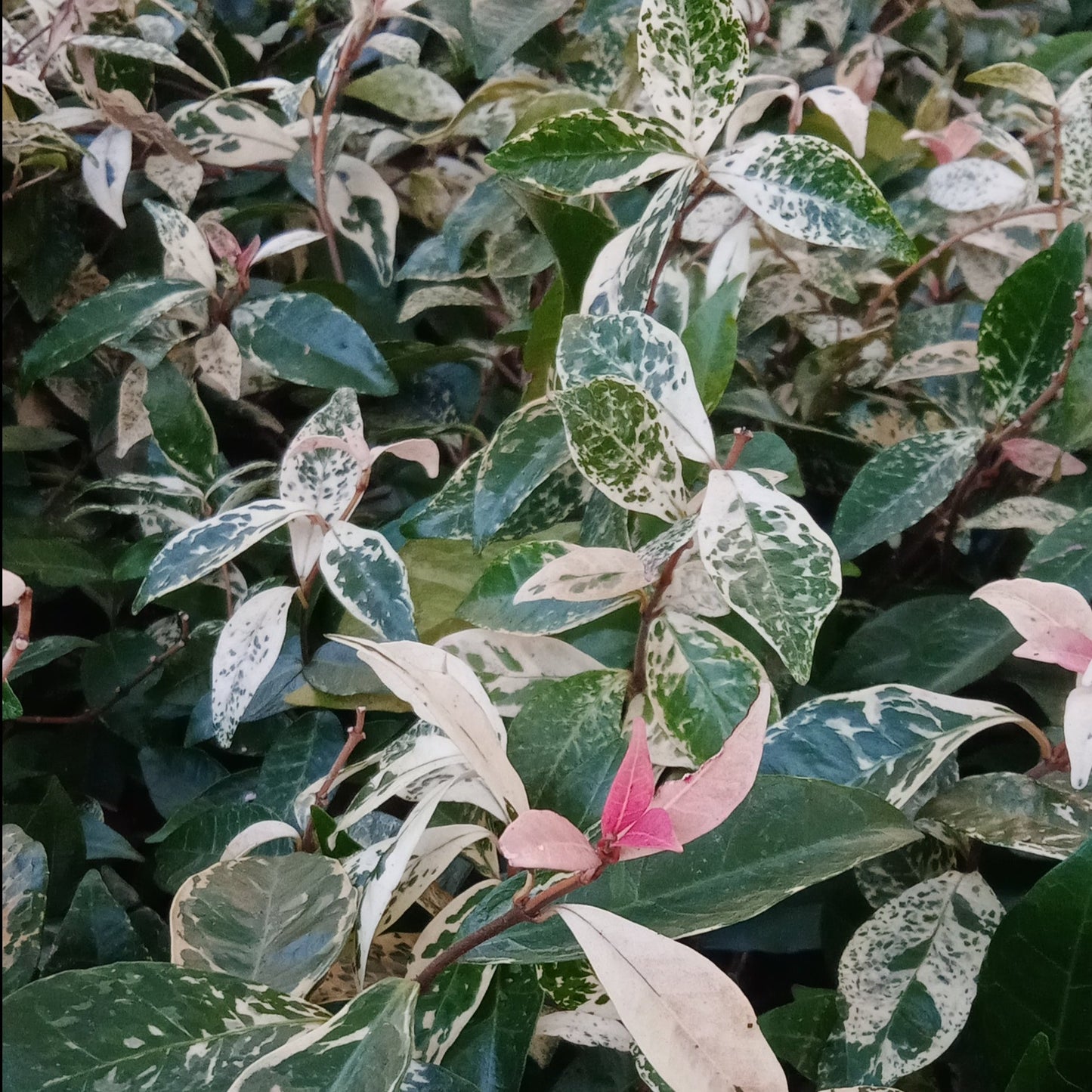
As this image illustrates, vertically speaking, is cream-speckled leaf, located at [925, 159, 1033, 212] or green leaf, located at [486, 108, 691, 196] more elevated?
green leaf, located at [486, 108, 691, 196]

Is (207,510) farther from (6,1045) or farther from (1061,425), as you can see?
(1061,425)

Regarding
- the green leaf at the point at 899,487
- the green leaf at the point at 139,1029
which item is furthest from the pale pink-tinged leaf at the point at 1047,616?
→ the green leaf at the point at 139,1029

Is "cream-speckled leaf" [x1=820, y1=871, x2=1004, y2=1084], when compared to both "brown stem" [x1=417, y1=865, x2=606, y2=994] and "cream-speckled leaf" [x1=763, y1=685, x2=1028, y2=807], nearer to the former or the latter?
"cream-speckled leaf" [x1=763, y1=685, x2=1028, y2=807]

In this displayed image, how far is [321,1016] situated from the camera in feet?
1.08

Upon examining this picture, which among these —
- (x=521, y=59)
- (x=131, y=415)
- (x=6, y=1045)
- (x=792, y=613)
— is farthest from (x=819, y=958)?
(x=521, y=59)

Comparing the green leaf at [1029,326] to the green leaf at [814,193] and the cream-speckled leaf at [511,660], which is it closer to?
the green leaf at [814,193]

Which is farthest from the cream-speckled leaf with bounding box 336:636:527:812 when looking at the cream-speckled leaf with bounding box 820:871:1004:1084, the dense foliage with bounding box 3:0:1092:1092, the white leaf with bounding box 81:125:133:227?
the white leaf with bounding box 81:125:133:227

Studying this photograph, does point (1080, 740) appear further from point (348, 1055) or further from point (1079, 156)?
point (1079, 156)

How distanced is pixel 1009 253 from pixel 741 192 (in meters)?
0.33

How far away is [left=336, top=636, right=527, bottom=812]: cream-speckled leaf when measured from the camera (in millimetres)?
311

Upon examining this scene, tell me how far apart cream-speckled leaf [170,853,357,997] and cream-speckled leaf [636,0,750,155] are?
16.2 inches

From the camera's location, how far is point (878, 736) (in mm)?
400

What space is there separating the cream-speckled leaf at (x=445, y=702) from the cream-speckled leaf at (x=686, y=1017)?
68 millimetres

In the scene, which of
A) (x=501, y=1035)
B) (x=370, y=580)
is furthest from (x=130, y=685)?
(x=501, y=1035)
